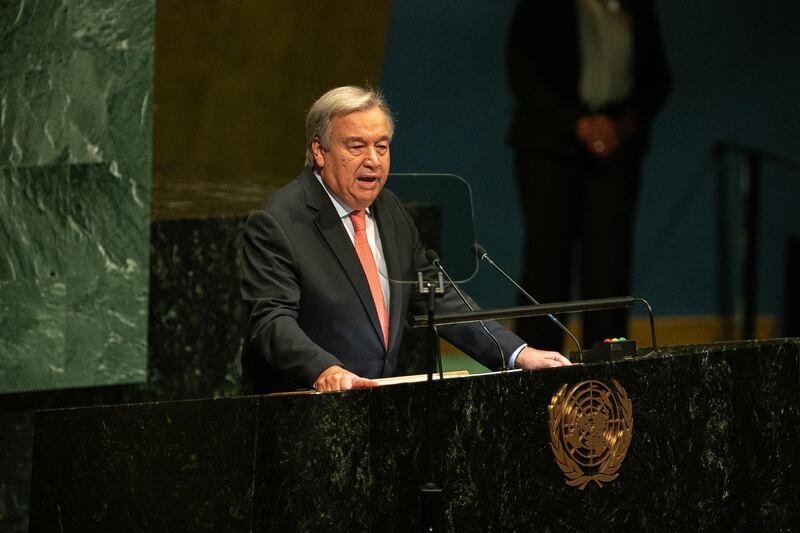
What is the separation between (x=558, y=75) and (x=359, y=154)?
2.50m

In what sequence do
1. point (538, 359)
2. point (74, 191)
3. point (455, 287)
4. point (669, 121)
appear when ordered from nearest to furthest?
point (455, 287) < point (538, 359) < point (74, 191) < point (669, 121)

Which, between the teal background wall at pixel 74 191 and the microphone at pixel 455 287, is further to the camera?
the teal background wall at pixel 74 191

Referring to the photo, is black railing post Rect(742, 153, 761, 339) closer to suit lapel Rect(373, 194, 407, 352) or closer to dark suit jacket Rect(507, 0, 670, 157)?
dark suit jacket Rect(507, 0, 670, 157)

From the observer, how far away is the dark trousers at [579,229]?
5.50m

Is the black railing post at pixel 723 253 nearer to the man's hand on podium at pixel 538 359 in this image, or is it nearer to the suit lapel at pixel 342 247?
the man's hand on podium at pixel 538 359

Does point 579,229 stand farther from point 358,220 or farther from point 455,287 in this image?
point 455,287

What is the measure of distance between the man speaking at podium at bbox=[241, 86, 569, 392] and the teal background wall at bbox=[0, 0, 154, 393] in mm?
1161

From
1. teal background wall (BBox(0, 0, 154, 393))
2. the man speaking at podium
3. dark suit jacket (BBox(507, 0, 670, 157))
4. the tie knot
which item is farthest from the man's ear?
dark suit jacket (BBox(507, 0, 670, 157))

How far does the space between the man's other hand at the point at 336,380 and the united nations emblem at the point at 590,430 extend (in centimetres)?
44

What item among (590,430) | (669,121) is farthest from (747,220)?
(590,430)

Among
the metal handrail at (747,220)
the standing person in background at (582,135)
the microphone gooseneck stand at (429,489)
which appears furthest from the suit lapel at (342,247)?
the metal handrail at (747,220)

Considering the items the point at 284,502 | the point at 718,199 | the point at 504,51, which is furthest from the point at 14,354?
the point at 718,199

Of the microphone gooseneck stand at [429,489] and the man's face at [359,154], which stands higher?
the man's face at [359,154]

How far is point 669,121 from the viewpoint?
23.4 feet
